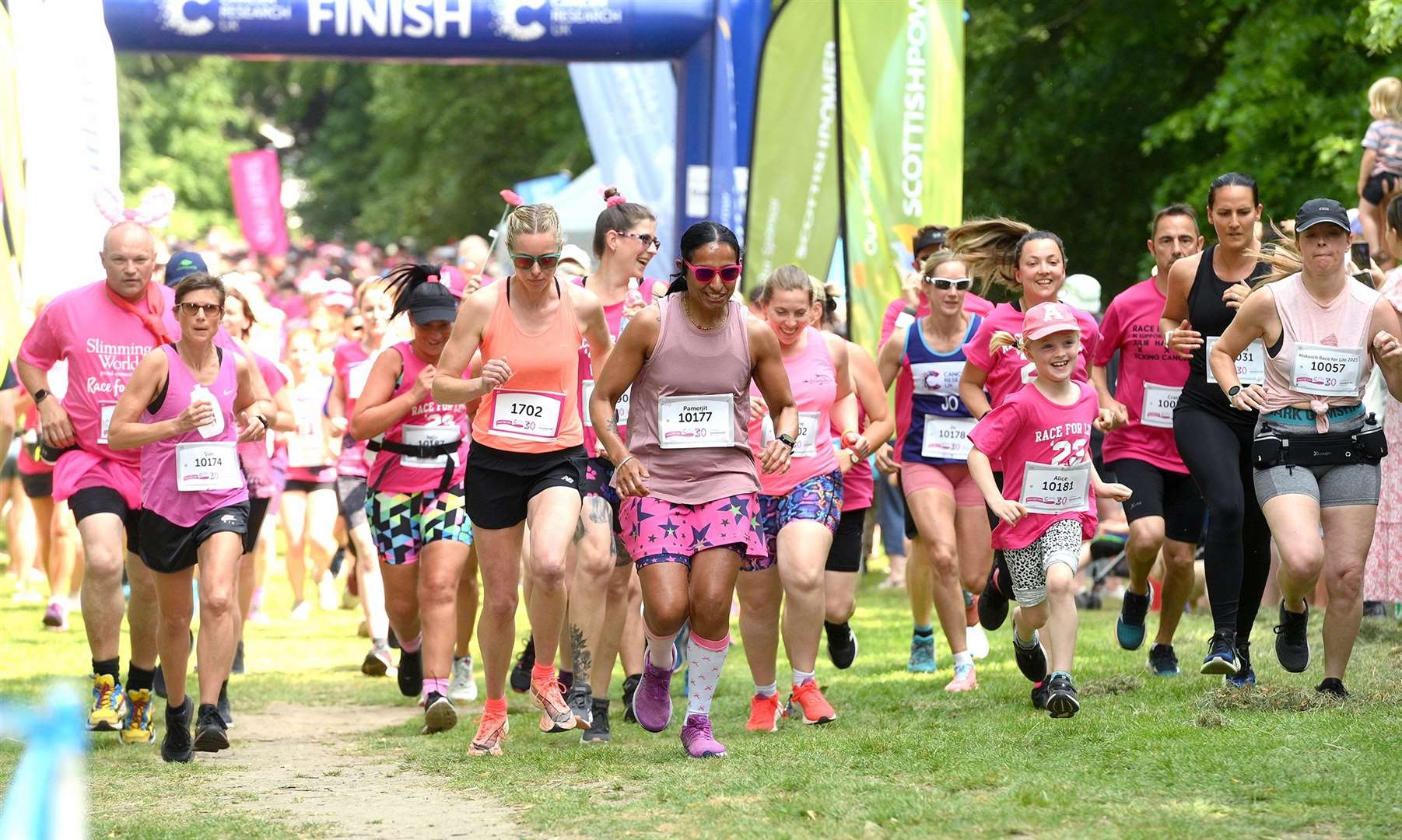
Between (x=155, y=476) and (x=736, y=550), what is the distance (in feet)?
7.95

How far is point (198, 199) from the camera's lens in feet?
160

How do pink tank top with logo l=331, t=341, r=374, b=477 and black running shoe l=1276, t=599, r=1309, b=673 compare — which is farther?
pink tank top with logo l=331, t=341, r=374, b=477

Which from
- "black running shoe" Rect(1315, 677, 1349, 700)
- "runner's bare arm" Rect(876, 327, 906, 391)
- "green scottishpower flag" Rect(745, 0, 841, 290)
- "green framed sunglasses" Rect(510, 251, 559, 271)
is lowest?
"black running shoe" Rect(1315, 677, 1349, 700)

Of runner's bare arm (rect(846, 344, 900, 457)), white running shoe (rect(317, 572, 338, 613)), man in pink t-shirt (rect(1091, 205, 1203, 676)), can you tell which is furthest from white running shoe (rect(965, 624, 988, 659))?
white running shoe (rect(317, 572, 338, 613))

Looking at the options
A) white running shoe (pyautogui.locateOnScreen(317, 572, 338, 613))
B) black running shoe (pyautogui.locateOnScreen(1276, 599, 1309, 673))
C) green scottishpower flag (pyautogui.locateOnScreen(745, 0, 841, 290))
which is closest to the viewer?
black running shoe (pyautogui.locateOnScreen(1276, 599, 1309, 673))

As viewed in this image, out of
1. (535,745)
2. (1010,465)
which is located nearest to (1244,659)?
(1010,465)

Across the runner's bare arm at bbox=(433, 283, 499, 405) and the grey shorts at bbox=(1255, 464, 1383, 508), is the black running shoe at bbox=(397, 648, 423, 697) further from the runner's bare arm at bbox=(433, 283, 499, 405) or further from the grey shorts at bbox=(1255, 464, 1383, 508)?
the grey shorts at bbox=(1255, 464, 1383, 508)

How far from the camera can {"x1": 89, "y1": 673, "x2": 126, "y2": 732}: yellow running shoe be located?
8.34 m

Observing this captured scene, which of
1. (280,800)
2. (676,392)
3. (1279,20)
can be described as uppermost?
(1279,20)

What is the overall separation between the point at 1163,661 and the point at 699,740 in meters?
2.85

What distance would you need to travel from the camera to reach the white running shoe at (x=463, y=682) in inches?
386

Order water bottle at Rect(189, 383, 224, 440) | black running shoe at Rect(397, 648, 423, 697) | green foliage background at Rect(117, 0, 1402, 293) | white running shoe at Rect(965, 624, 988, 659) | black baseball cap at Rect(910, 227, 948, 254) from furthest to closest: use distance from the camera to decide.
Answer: green foliage background at Rect(117, 0, 1402, 293), black baseball cap at Rect(910, 227, 948, 254), white running shoe at Rect(965, 624, 988, 659), black running shoe at Rect(397, 648, 423, 697), water bottle at Rect(189, 383, 224, 440)

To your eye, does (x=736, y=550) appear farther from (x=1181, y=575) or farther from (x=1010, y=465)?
(x=1181, y=575)

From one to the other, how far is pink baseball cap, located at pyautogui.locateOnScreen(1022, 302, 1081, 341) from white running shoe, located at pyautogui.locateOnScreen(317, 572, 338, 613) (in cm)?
805
